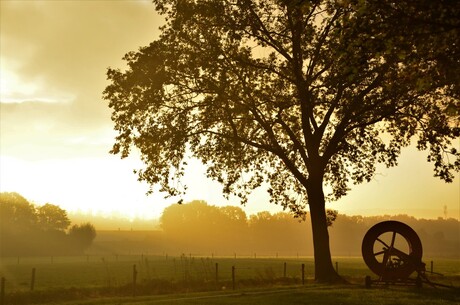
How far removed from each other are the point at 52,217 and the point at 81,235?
455 inches

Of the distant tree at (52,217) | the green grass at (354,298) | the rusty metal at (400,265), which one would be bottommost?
the green grass at (354,298)

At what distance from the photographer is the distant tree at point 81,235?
135 meters

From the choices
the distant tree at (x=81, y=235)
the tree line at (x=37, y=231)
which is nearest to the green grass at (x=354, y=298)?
the tree line at (x=37, y=231)

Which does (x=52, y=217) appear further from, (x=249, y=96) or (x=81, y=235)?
(x=249, y=96)

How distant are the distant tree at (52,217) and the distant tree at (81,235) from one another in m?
6.20

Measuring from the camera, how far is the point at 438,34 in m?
13.2

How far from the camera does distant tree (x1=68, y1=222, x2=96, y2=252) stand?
13538 centimetres

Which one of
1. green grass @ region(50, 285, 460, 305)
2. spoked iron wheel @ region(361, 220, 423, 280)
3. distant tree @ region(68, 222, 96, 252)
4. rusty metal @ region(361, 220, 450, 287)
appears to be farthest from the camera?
distant tree @ region(68, 222, 96, 252)

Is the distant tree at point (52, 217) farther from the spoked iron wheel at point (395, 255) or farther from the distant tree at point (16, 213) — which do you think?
the spoked iron wheel at point (395, 255)

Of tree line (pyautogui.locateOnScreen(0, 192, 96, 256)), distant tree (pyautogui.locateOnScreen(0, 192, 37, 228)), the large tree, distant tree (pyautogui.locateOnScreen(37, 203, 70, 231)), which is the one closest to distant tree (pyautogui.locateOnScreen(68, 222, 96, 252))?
tree line (pyautogui.locateOnScreen(0, 192, 96, 256))

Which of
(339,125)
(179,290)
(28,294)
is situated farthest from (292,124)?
(28,294)

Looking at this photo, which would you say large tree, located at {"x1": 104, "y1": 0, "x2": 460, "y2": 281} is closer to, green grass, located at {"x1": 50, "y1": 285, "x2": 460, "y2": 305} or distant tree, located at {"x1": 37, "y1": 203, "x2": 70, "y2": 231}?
green grass, located at {"x1": 50, "y1": 285, "x2": 460, "y2": 305}

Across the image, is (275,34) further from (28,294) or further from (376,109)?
(28,294)

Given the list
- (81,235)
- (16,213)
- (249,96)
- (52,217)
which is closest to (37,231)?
(16,213)
